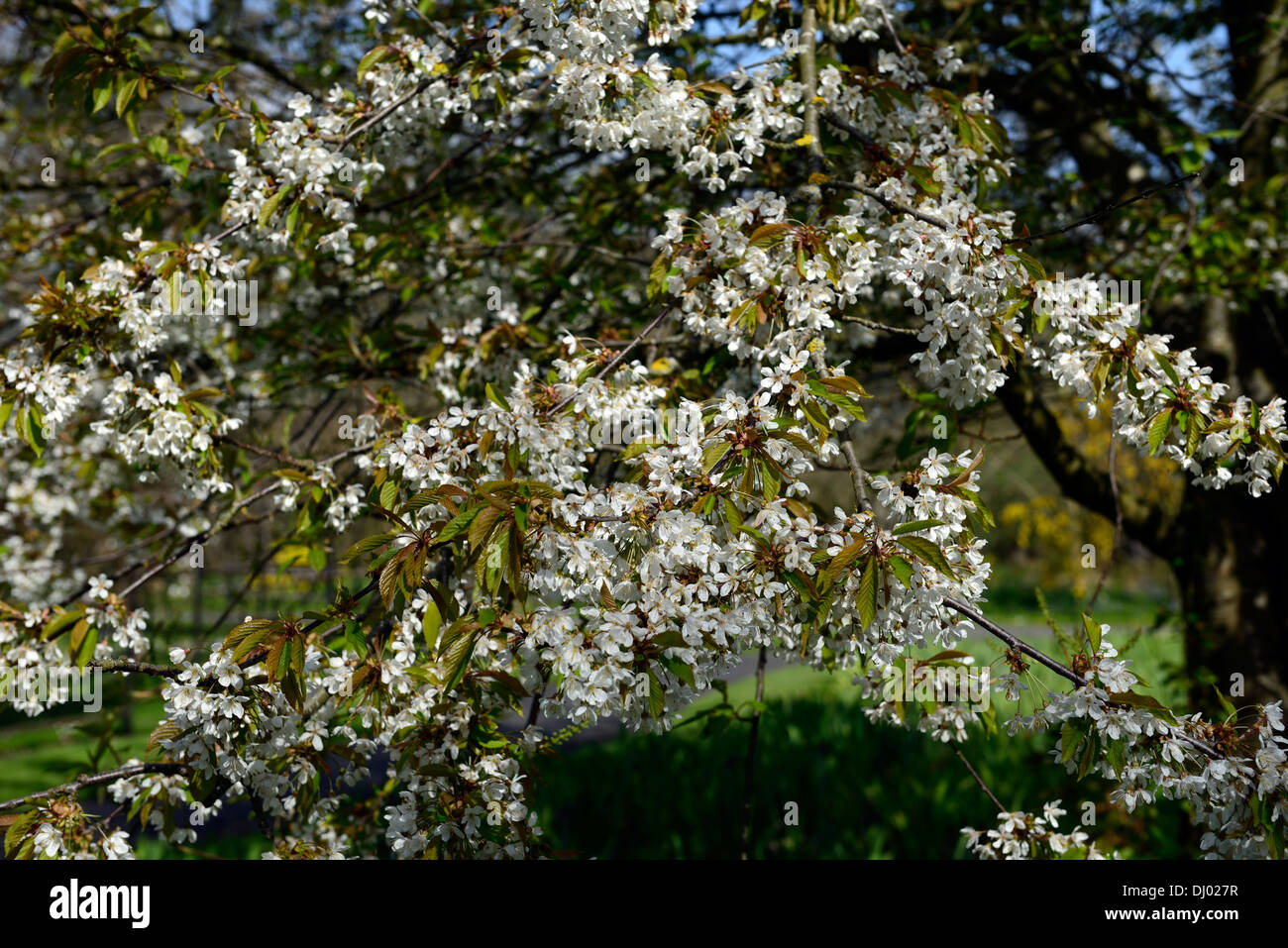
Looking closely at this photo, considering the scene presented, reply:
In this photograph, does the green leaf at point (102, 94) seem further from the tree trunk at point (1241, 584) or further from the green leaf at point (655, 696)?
the tree trunk at point (1241, 584)

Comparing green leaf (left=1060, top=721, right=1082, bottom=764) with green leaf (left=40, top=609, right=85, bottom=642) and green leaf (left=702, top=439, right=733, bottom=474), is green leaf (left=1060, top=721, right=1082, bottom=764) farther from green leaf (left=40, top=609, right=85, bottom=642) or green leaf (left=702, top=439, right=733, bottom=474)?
green leaf (left=40, top=609, right=85, bottom=642)

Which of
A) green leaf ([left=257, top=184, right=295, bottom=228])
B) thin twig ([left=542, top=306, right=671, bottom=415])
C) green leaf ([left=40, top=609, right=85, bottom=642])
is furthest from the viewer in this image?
green leaf ([left=257, top=184, right=295, bottom=228])

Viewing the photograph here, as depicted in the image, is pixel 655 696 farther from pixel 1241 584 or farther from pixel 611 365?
pixel 1241 584

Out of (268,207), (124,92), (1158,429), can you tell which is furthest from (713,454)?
(124,92)

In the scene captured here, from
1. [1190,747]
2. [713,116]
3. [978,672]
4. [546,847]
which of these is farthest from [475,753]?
[713,116]

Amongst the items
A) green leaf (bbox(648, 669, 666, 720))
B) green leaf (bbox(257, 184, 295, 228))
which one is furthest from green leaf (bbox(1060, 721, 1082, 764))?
green leaf (bbox(257, 184, 295, 228))

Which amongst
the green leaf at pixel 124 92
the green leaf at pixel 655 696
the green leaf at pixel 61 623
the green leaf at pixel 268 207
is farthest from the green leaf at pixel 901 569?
the green leaf at pixel 124 92

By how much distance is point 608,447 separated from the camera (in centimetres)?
219

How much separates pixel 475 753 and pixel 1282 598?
365cm

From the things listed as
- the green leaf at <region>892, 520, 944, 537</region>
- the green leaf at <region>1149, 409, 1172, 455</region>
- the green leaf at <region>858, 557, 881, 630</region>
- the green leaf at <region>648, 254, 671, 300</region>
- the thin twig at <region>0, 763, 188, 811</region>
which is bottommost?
the thin twig at <region>0, 763, 188, 811</region>

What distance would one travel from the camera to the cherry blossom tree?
4.90 feet

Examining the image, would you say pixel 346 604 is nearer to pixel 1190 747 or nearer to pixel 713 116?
pixel 713 116

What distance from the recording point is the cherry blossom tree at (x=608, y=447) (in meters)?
1.49

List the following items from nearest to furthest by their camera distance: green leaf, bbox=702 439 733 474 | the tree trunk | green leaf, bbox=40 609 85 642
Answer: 1. green leaf, bbox=702 439 733 474
2. green leaf, bbox=40 609 85 642
3. the tree trunk
